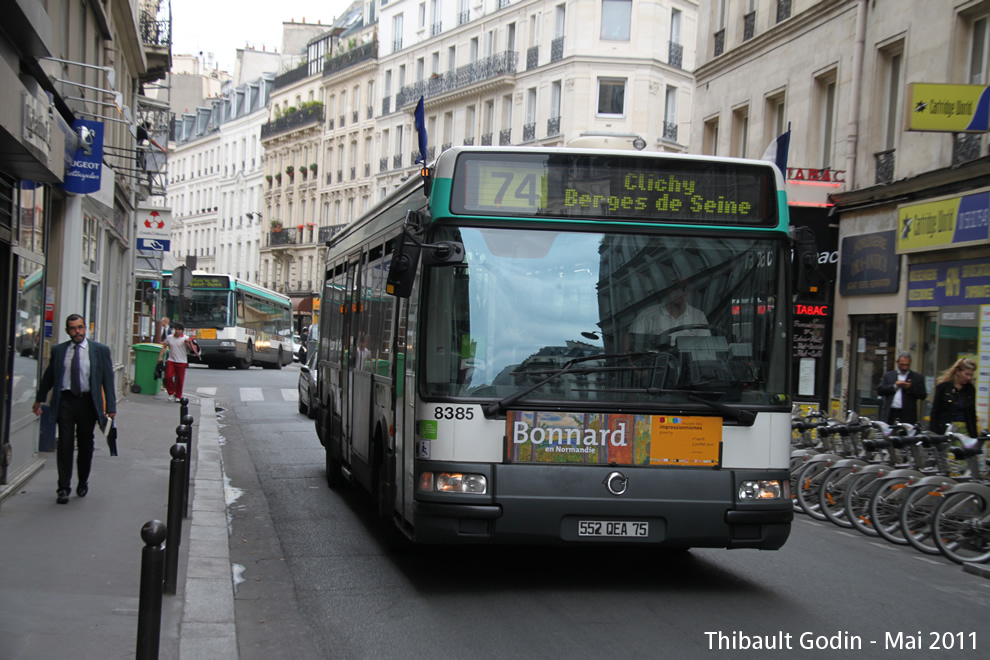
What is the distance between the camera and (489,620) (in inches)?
256

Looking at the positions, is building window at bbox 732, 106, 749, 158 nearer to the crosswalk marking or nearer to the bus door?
the crosswalk marking

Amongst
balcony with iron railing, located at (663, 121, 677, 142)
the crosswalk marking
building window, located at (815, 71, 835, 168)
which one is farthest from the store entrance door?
balcony with iron railing, located at (663, 121, 677, 142)

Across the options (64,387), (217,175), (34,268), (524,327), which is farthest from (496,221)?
(217,175)

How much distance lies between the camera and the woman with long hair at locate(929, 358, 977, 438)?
476 inches

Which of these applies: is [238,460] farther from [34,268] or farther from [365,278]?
[365,278]

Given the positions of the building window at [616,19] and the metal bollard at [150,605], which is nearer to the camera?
the metal bollard at [150,605]

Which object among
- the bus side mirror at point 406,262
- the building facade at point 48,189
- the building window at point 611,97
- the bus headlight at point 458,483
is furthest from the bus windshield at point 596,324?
the building window at point 611,97

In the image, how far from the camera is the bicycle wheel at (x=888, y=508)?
1023cm

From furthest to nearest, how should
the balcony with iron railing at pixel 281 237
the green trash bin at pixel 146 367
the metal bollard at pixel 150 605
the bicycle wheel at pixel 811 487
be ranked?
the balcony with iron railing at pixel 281 237 → the green trash bin at pixel 146 367 → the bicycle wheel at pixel 811 487 → the metal bollard at pixel 150 605

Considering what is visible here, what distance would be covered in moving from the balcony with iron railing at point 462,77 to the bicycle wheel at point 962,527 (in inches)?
1824

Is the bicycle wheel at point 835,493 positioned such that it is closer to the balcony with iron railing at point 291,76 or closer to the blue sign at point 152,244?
the blue sign at point 152,244

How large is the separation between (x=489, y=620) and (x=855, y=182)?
1557 cm

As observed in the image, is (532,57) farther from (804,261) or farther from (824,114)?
(804,261)

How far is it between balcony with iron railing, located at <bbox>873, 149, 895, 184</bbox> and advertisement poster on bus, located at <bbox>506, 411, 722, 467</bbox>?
521 inches
